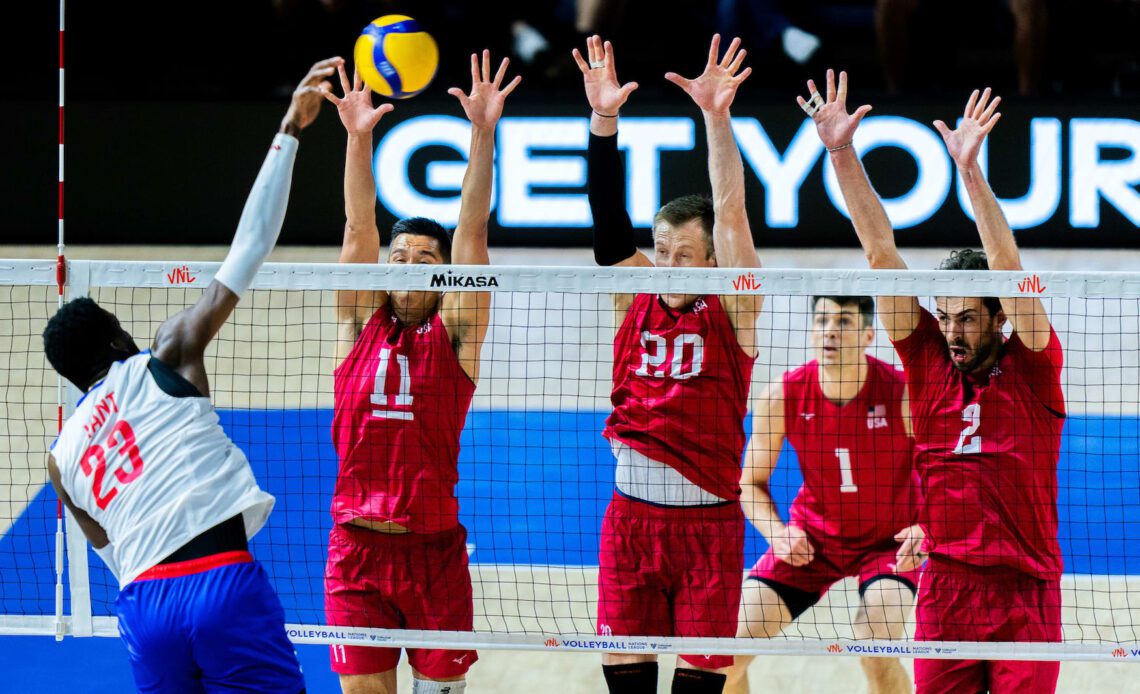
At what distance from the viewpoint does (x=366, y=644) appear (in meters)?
5.77

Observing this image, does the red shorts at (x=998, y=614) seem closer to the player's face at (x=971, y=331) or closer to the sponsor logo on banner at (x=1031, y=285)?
→ the player's face at (x=971, y=331)

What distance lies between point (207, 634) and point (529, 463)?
15.8 feet

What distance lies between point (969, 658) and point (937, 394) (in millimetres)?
1057

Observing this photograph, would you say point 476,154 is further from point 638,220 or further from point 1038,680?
point 638,220

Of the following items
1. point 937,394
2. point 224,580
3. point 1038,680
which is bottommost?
point 1038,680

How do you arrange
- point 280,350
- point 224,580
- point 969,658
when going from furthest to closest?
1. point 280,350
2. point 969,658
3. point 224,580

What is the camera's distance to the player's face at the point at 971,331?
Answer: 5.70 m

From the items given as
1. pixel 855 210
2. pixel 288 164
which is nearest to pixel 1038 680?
pixel 855 210

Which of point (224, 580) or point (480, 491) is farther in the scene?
point (480, 491)

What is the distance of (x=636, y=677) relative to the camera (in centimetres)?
590

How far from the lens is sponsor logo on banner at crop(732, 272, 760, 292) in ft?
18.5

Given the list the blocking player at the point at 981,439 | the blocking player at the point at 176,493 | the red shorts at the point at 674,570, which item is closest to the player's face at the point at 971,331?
the blocking player at the point at 981,439

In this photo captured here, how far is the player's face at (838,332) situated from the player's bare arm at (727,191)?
1017 millimetres

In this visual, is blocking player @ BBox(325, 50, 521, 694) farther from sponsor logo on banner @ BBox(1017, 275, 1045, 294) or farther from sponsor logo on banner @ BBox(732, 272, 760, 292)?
sponsor logo on banner @ BBox(1017, 275, 1045, 294)
